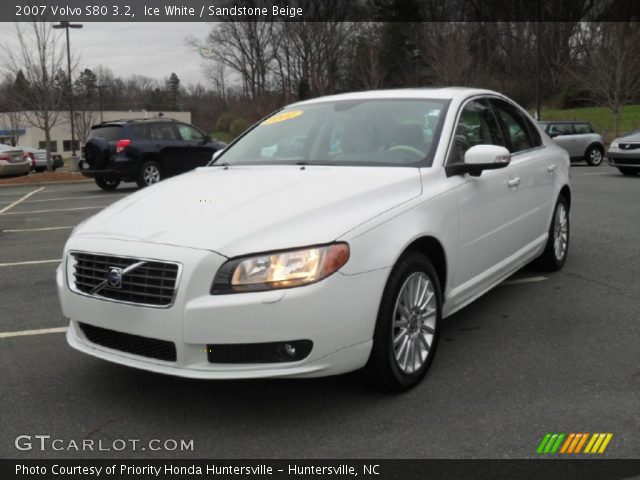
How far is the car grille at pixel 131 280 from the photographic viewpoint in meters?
3.06

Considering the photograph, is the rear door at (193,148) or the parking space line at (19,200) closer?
the parking space line at (19,200)

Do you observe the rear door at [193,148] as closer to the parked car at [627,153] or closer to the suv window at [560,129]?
the parked car at [627,153]

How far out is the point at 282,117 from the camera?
510 centimetres

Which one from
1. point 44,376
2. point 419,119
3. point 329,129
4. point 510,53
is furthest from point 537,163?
point 510,53

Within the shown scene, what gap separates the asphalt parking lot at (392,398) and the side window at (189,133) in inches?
464

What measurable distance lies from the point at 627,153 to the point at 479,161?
1329cm

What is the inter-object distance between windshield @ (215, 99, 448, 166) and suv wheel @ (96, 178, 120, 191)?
41.4ft

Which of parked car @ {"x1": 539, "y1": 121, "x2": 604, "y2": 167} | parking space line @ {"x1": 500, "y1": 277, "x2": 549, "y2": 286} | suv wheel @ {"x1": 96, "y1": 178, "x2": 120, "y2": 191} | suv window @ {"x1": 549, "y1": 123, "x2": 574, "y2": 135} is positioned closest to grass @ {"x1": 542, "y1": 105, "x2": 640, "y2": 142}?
parked car @ {"x1": 539, "y1": 121, "x2": 604, "y2": 167}

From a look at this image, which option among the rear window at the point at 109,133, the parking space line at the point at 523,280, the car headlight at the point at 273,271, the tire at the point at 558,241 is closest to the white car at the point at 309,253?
the car headlight at the point at 273,271

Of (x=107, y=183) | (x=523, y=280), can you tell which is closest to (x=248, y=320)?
(x=523, y=280)

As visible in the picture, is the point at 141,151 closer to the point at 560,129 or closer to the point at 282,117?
the point at 282,117
